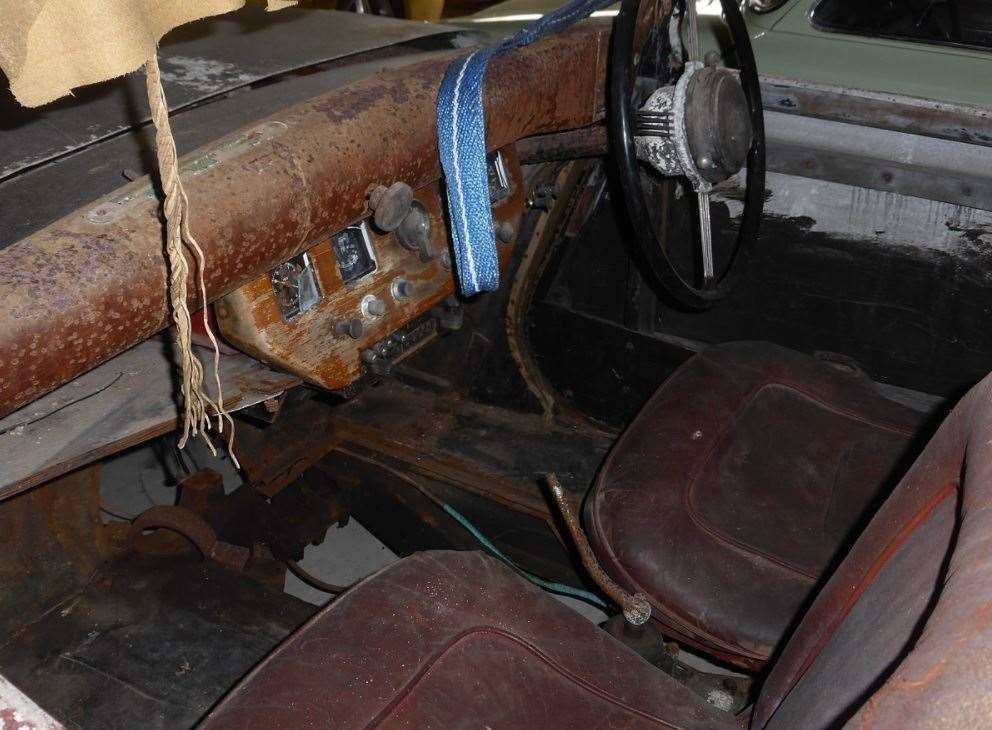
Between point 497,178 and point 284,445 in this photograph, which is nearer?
point 497,178

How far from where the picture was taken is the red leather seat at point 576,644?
28.0 inches

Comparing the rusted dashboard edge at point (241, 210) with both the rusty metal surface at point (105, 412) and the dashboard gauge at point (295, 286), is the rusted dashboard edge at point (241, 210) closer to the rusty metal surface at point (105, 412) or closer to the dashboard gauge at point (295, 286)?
the dashboard gauge at point (295, 286)

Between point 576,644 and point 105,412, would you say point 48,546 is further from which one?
point 576,644

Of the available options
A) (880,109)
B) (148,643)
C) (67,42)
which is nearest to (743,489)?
(880,109)

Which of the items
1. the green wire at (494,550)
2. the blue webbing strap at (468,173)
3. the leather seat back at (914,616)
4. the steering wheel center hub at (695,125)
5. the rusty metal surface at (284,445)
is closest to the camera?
the leather seat back at (914,616)

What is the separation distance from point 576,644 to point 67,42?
87 cm

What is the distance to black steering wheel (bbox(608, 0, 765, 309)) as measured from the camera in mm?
1381

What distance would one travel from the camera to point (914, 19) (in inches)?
72.9

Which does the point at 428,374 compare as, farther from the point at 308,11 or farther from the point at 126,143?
the point at 126,143

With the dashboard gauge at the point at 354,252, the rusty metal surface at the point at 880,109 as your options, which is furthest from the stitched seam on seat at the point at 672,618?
the rusty metal surface at the point at 880,109

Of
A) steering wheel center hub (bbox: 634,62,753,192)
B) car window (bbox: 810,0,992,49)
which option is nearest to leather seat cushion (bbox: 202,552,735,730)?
steering wheel center hub (bbox: 634,62,753,192)

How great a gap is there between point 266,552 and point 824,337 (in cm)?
129

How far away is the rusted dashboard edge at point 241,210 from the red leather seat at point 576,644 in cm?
43

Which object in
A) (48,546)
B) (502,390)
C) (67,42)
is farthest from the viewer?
(502,390)
